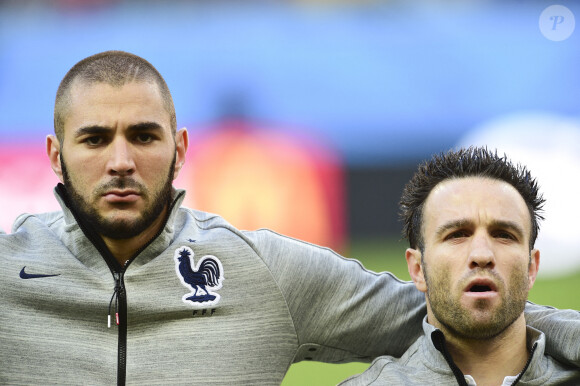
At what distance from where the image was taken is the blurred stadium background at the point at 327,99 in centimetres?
663

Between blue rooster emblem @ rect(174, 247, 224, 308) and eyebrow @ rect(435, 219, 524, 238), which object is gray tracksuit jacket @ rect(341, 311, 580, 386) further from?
blue rooster emblem @ rect(174, 247, 224, 308)

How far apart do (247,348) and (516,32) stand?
563 cm

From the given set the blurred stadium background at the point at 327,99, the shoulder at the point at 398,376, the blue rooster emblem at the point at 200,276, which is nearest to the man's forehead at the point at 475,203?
the shoulder at the point at 398,376

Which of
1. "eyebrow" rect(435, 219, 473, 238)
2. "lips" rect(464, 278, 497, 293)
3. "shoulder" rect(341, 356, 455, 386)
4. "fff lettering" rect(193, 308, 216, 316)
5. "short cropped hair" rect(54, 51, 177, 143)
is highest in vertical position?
"short cropped hair" rect(54, 51, 177, 143)

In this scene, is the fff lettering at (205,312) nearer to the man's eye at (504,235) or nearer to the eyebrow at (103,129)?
the eyebrow at (103,129)

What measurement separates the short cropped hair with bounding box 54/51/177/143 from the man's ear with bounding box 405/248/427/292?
79 centimetres

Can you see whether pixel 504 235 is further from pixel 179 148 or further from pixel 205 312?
pixel 179 148

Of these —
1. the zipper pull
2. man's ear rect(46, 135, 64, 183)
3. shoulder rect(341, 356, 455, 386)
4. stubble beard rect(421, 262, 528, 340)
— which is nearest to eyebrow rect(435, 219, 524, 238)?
stubble beard rect(421, 262, 528, 340)

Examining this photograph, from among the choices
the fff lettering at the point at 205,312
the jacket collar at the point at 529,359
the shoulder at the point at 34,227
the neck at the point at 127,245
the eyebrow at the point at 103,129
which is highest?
the eyebrow at the point at 103,129

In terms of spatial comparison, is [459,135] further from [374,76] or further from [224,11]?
[224,11]

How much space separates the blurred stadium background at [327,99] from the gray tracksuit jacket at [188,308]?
12.8 ft

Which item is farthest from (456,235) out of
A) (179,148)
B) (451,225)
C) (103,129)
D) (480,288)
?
(103,129)

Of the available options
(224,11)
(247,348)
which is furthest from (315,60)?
(247,348)

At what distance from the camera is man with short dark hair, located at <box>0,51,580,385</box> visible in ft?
7.39
